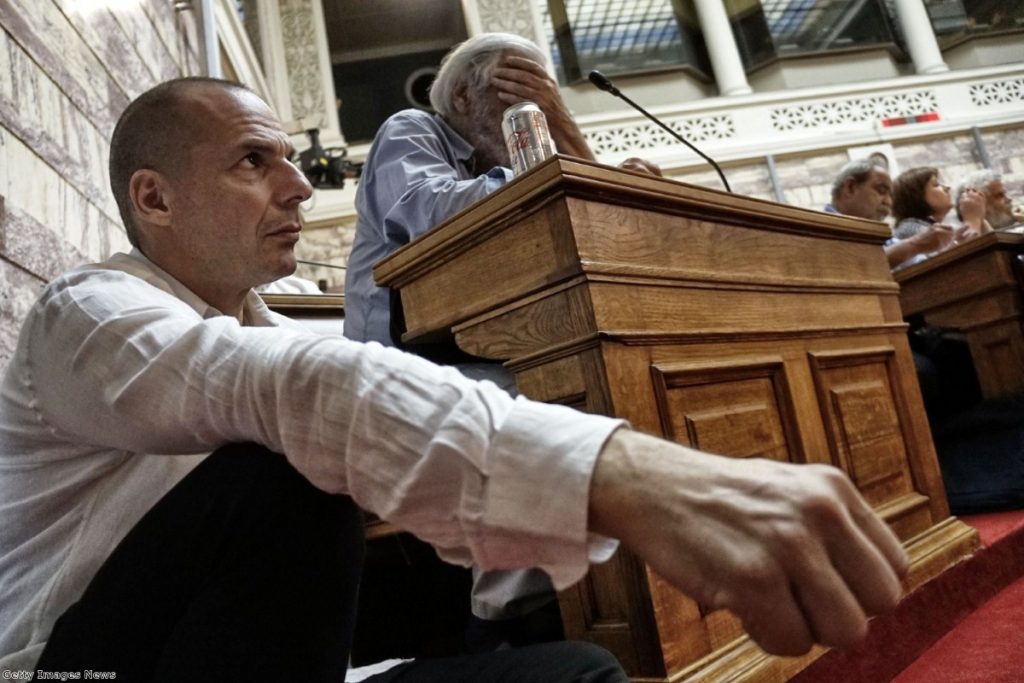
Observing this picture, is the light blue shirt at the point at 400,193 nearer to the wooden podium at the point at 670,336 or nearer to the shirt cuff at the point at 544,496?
the wooden podium at the point at 670,336

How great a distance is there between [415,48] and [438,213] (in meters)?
8.43

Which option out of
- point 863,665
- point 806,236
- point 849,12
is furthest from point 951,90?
point 863,665

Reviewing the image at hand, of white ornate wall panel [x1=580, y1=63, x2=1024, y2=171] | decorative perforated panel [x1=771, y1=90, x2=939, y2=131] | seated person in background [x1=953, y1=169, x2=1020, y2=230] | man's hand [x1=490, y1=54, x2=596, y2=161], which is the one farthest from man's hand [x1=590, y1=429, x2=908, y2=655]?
decorative perforated panel [x1=771, y1=90, x2=939, y2=131]

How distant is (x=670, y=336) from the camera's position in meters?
1.06

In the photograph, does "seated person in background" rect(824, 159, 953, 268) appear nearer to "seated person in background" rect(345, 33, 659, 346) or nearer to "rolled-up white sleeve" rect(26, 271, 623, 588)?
"seated person in background" rect(345, 33, 659, 346)

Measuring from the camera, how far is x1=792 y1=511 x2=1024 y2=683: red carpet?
104cm

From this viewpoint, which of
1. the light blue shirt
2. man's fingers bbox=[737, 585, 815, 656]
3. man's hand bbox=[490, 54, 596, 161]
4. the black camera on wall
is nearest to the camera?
man's fingers bbox=[737, 585, 815, 656]

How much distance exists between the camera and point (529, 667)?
78 cm

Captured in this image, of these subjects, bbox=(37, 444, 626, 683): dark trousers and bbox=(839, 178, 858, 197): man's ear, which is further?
bbox=(839, 178, 858, 197): man's ear

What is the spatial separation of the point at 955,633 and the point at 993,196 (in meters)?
3.05

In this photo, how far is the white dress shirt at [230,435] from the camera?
43 cm

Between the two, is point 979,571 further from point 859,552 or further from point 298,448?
point 298,448

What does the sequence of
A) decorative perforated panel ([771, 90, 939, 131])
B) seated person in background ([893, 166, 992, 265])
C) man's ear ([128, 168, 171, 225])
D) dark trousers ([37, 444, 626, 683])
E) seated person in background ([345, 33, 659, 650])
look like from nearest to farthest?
dark trousers ([37, 444, 626, 683])
man's ear ([128, 168, 171, 225])
seated person in background ([345, 33, 659, 650])
seated person in background ([893, 166, 992, 265])
decorative perforated panel ([771, 90, 939, 131])

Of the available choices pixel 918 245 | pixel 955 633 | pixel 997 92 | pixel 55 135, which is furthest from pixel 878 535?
pixel 997 92
